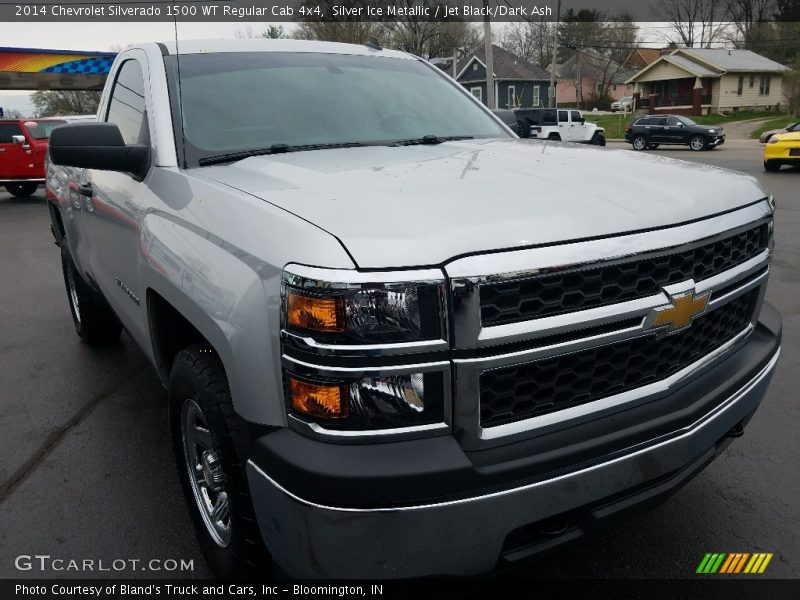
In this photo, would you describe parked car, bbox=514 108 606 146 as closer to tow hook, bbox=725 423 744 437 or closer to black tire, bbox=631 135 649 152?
black tire, bbox=631 135 649 152

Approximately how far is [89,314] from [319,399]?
12.5 feet

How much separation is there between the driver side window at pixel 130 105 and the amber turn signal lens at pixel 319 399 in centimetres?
168

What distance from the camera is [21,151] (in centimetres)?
1586

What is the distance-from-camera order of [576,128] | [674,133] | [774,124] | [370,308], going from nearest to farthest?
1. [370,308]
2. [674,133]
3. [576,128]
4. [774,124]

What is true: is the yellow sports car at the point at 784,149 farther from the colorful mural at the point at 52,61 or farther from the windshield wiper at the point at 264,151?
the colorful mural at the point at 52,61

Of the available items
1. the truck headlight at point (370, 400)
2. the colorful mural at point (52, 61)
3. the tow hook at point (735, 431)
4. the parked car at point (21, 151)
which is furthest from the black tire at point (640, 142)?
the truck headlight at point (370, 400)

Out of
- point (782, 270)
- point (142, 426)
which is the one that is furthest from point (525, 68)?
point (142, 426)

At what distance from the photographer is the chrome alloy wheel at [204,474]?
2.28 meters

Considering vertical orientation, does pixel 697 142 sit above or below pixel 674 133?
below

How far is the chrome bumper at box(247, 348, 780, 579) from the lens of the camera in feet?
5.32

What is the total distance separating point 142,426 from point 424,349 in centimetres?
265

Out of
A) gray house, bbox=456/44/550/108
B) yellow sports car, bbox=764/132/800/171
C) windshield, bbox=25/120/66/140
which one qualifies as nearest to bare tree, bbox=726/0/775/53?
gray house, bbox=456/44/550/108

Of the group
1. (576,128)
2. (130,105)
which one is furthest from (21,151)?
(576,128)

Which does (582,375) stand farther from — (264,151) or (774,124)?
(774,124)
